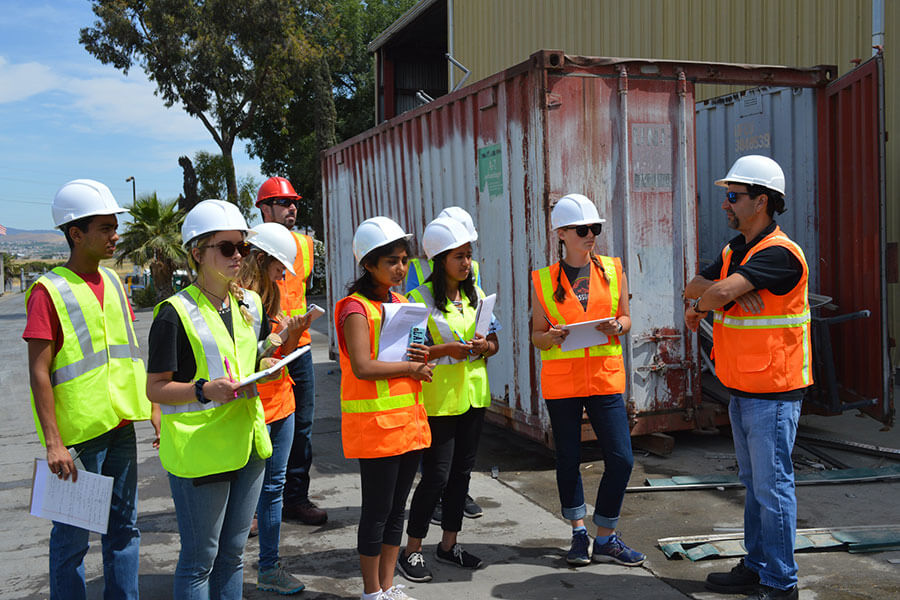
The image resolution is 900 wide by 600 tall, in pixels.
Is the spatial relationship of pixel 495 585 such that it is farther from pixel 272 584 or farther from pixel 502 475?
pixel 502 475

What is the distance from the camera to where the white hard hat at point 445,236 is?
369 cm

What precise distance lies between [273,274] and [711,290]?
202 cm

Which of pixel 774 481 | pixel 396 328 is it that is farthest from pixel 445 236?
pixel 774 481

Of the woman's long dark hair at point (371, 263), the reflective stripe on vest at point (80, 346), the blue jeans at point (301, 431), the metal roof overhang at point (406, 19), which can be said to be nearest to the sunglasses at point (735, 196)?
the woman's long dark hair at point (371, 263)

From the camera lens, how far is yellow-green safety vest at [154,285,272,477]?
2604mm

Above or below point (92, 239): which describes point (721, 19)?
above

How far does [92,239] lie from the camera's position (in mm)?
3012

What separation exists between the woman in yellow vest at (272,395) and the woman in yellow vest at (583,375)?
4.24 feet

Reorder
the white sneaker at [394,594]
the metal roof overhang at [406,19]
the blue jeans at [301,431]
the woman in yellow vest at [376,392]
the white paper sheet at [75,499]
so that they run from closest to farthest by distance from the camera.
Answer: the white paper sheet at [75,499] < the woman in yellow vest at [376,392] < the white sneaker at [394,594] < the blue jeans at [301,431] < the metal roof overhang at [406,19]

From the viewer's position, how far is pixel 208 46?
79.9ft

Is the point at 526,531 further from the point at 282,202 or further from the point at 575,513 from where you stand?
the point at 282,202

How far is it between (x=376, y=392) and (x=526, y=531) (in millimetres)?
1871

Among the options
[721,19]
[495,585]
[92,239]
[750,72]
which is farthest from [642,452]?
[721,19]

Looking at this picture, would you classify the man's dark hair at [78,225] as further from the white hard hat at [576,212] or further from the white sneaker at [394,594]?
the white hard hat at [576,212]
